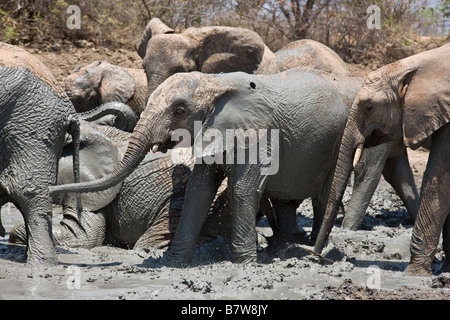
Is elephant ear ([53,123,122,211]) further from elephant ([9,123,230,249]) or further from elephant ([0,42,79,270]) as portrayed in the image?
elephant ([0,42,79,270])

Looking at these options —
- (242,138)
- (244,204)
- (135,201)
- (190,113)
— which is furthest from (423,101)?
(135,201)

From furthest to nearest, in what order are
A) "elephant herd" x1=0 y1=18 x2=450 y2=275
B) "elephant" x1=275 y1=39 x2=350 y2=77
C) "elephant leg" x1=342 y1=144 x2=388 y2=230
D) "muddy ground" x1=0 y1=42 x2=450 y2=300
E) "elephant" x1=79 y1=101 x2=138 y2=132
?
"elephant" x1=275 y1=39 x2=350 y2=77
"elephant leg" x1=342 y1=144 x2=388 y2=230
"elephant" x1=79 y1=101 x2=138 y2=132
"elephant herd" x1=0 y1=18 x2=450 y2=275
"muddy ground" x1=0 y1=42 x2=450 y2=300

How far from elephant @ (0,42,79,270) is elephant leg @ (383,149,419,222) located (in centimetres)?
368

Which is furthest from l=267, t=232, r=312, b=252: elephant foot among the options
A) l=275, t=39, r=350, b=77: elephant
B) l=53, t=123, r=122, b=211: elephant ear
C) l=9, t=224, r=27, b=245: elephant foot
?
l=275, t=39, r=350, b=77: elephant

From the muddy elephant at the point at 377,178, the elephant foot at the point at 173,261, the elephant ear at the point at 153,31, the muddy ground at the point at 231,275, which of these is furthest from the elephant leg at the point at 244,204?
the elephant ear at the point at 153,31

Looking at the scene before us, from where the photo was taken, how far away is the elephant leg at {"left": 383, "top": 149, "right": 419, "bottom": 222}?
24.8 ft

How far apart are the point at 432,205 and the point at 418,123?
0.54m

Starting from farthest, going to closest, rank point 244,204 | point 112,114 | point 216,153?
point 112,114
point 244,204
point 216,153

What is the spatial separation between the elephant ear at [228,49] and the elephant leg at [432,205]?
3.38 m

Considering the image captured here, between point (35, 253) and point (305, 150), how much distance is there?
1.99 meters

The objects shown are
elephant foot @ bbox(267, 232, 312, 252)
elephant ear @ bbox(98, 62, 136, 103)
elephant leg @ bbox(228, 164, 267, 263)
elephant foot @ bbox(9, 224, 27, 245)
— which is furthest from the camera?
elephant ear @ bbox(98, 62, 136, 103)

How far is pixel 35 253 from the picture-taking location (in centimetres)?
502

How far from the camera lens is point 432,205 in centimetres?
522

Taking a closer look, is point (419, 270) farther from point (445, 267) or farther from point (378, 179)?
point (378, 179)
